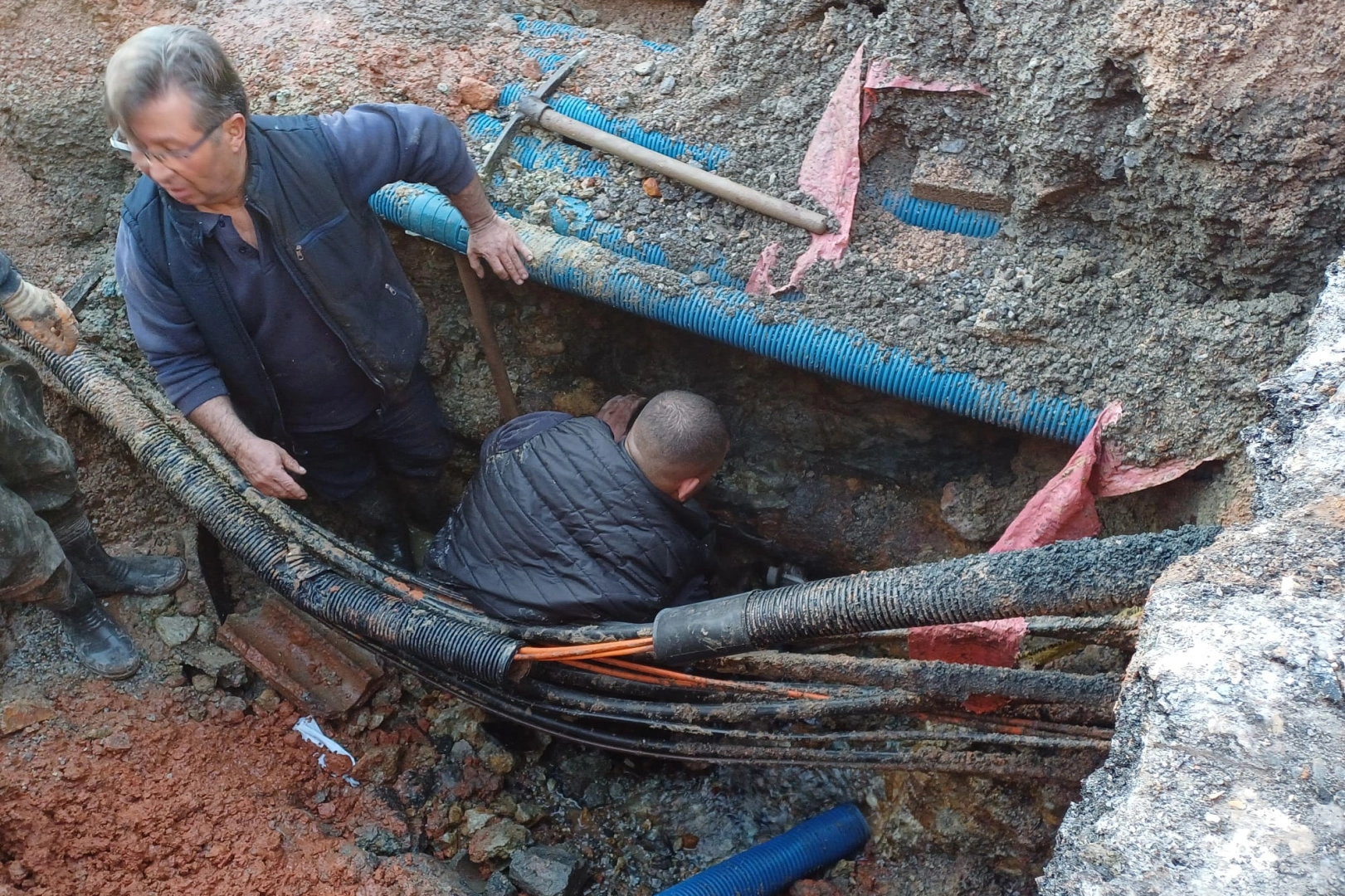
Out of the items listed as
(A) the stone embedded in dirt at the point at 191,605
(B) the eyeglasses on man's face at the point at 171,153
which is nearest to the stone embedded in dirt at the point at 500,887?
(A) the stone embedded in dirt at the point at 191,605

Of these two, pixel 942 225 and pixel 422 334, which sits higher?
pixel 942 225

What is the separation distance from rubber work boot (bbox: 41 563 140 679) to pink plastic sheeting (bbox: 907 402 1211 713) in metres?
2.18

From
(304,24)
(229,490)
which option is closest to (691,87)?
(304,24)

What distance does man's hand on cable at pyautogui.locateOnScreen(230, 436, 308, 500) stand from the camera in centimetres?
261

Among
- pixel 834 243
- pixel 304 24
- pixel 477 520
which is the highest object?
pixel 304 24

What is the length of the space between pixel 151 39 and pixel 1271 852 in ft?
7.88

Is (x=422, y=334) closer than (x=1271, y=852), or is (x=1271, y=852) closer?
(x=1271, y=852)

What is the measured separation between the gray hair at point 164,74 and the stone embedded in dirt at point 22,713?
160cm

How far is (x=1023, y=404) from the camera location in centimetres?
263

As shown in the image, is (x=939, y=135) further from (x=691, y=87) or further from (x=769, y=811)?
(x=769, y=811)

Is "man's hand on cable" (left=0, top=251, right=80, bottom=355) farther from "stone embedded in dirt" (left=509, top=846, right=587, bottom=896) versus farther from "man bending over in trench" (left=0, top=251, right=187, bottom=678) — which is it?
"stone embedded in dirt" (left=509, top=846, right=587, bottom=896)

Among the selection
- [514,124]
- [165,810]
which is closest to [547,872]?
[165,810]

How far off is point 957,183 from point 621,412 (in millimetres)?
1194

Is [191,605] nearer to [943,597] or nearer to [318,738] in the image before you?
[318,738]
